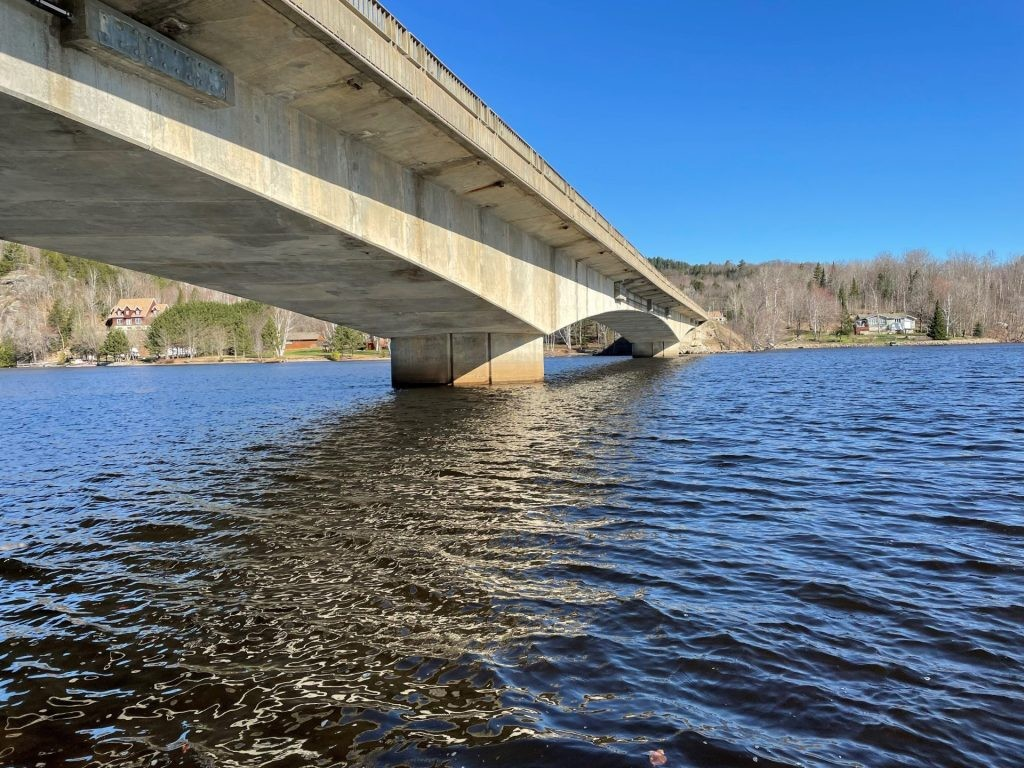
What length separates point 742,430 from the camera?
53.7 ft

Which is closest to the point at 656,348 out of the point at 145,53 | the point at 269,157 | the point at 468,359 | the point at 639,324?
the point at 639,324

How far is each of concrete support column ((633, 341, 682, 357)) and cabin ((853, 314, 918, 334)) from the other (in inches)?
2975

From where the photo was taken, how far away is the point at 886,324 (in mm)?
139250

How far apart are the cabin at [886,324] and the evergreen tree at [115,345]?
148m

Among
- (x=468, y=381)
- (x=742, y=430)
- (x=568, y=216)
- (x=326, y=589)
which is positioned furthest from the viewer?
(x=468, y=381)

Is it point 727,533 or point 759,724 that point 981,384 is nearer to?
point 727,533

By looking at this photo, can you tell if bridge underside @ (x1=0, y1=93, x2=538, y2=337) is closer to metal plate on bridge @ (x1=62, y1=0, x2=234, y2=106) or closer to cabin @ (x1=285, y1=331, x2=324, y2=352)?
metal plate on bridge @ (x1=62, y1=0, x2=234, y2=106)

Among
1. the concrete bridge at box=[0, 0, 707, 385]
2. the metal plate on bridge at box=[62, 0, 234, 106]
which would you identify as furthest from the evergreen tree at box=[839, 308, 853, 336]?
the metal plate on bridge at box=[62, 0, 234, 106]

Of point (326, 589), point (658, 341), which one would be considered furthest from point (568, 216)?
point (658, 341)

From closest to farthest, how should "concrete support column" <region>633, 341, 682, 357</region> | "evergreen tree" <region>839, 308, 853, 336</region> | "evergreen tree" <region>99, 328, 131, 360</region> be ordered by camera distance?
"concrete support column" <region>633, 341, 682, 357</region>
"evergreen tree" <region>99, 328, 131, 360</region>
"evergreen tree" <region>839, 308, 853, 336</region>

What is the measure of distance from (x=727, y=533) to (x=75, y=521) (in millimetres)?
9177

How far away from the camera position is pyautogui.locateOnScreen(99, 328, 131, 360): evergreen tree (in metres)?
113

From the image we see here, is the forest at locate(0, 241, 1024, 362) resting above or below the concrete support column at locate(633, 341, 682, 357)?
above

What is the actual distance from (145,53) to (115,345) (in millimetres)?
122996
